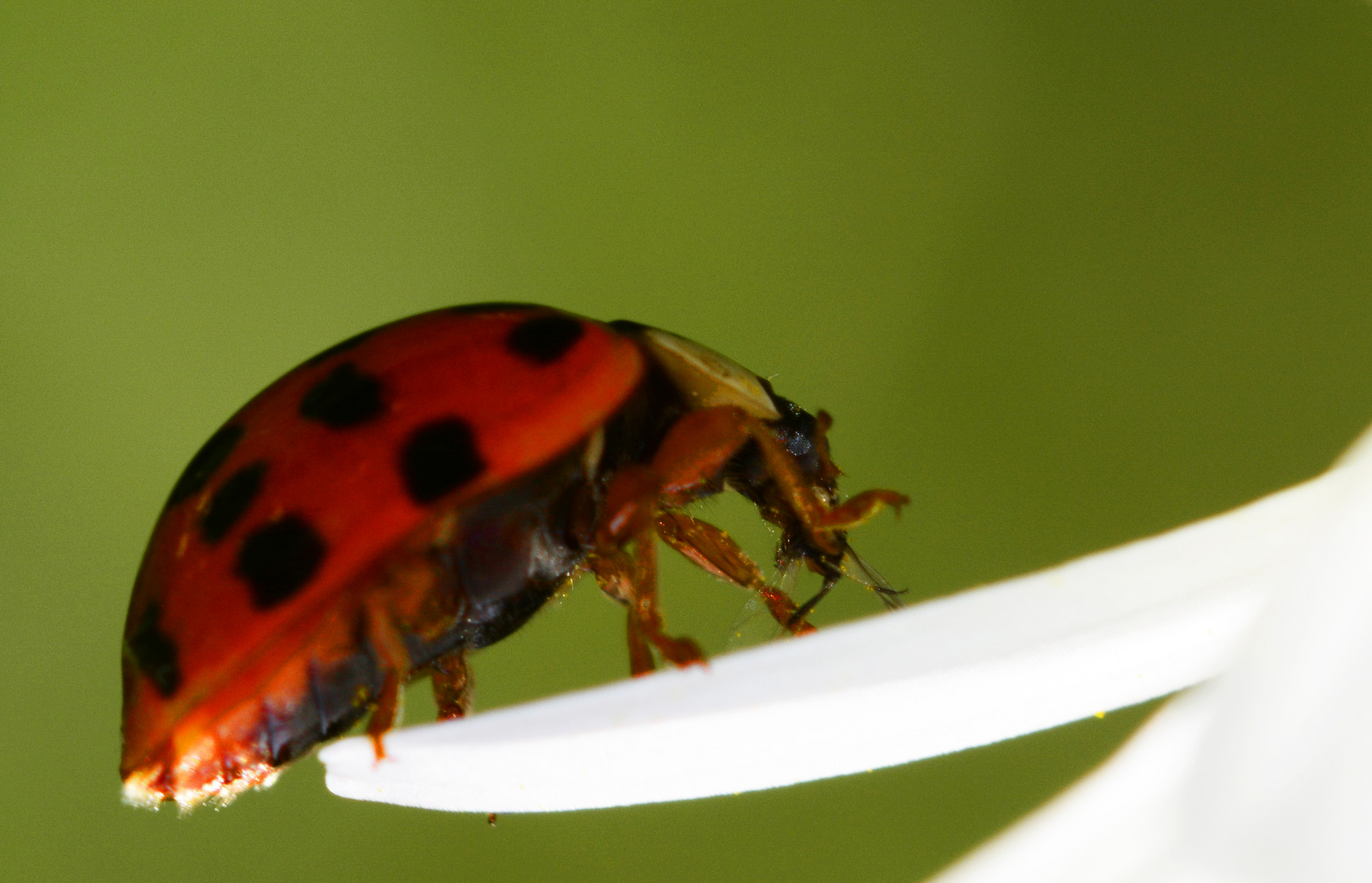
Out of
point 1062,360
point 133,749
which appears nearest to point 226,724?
point 133,749

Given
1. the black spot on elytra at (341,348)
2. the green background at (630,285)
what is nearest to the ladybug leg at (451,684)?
the black spot on elytra at (341,348)

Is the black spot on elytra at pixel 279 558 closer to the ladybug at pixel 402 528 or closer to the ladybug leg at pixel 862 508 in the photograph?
the ladybug at pixel 402 528

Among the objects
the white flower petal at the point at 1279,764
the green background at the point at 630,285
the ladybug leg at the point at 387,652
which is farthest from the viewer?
the green background at the point at 630,285

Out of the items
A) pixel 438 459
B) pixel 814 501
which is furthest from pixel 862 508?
pixel 438 459

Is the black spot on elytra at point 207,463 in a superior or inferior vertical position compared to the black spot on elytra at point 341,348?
inferior

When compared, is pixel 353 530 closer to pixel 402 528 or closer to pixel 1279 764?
pixel 402 528

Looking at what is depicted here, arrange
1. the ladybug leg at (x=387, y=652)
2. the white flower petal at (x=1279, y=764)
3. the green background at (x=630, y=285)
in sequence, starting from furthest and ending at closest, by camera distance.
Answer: the green background at (x=630, y=285) → the ladybug leg at (x=387, y=652) → the white flower petal at (x=1279, y=764)
